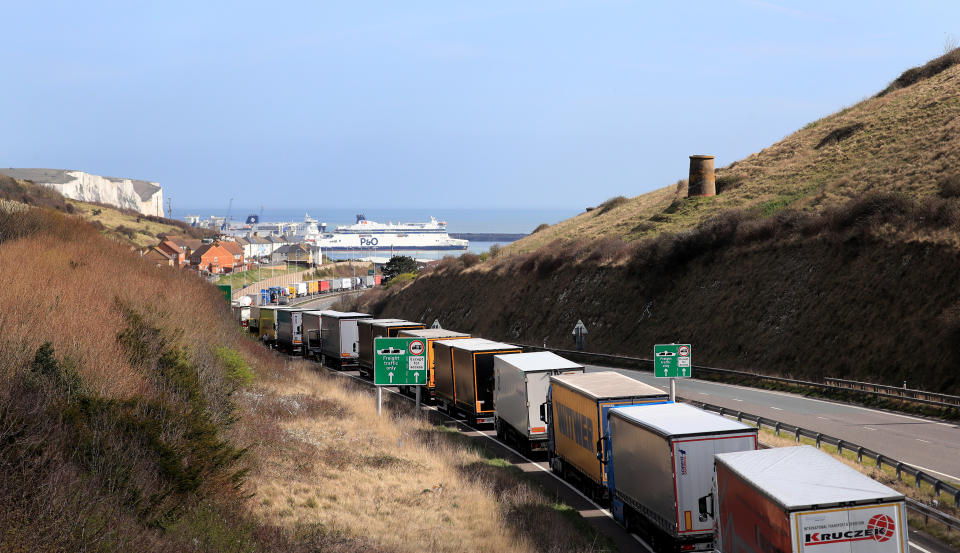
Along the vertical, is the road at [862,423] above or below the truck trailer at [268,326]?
below

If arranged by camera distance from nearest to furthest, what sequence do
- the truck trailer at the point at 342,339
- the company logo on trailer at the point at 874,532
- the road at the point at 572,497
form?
the company logo on trailer at the point at 874,532, the road at the point at 572,497, the truck trailer at the point at 342,339

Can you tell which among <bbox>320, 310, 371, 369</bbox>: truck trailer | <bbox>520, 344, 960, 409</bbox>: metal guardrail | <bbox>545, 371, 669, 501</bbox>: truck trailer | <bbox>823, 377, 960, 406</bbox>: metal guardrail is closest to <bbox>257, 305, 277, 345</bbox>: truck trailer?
<bbox>320, 310, 371, 369</bbox>: truck trailer

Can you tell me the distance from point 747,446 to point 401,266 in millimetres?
134272

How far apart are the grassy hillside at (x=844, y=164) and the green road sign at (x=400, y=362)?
3291 centimetres

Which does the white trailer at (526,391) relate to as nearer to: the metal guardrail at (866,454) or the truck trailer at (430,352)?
the metal guardrail at (866,454)

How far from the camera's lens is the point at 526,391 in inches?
1065

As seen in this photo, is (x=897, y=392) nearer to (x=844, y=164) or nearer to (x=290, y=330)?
(x=844, y=164)

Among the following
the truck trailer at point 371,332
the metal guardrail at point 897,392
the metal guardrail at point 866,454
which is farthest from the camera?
the truck trailer at point 371,332

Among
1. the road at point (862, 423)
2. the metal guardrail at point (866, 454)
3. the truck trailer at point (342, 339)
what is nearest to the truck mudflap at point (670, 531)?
the metal guardrail at point (866, 454)

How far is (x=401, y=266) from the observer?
489ft

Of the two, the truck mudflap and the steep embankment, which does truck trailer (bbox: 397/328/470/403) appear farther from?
the truck mudflap

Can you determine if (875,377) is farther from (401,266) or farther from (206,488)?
(401,266)

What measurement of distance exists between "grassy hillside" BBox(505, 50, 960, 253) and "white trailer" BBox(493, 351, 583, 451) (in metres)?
32.8

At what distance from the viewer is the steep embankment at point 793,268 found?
139ft
